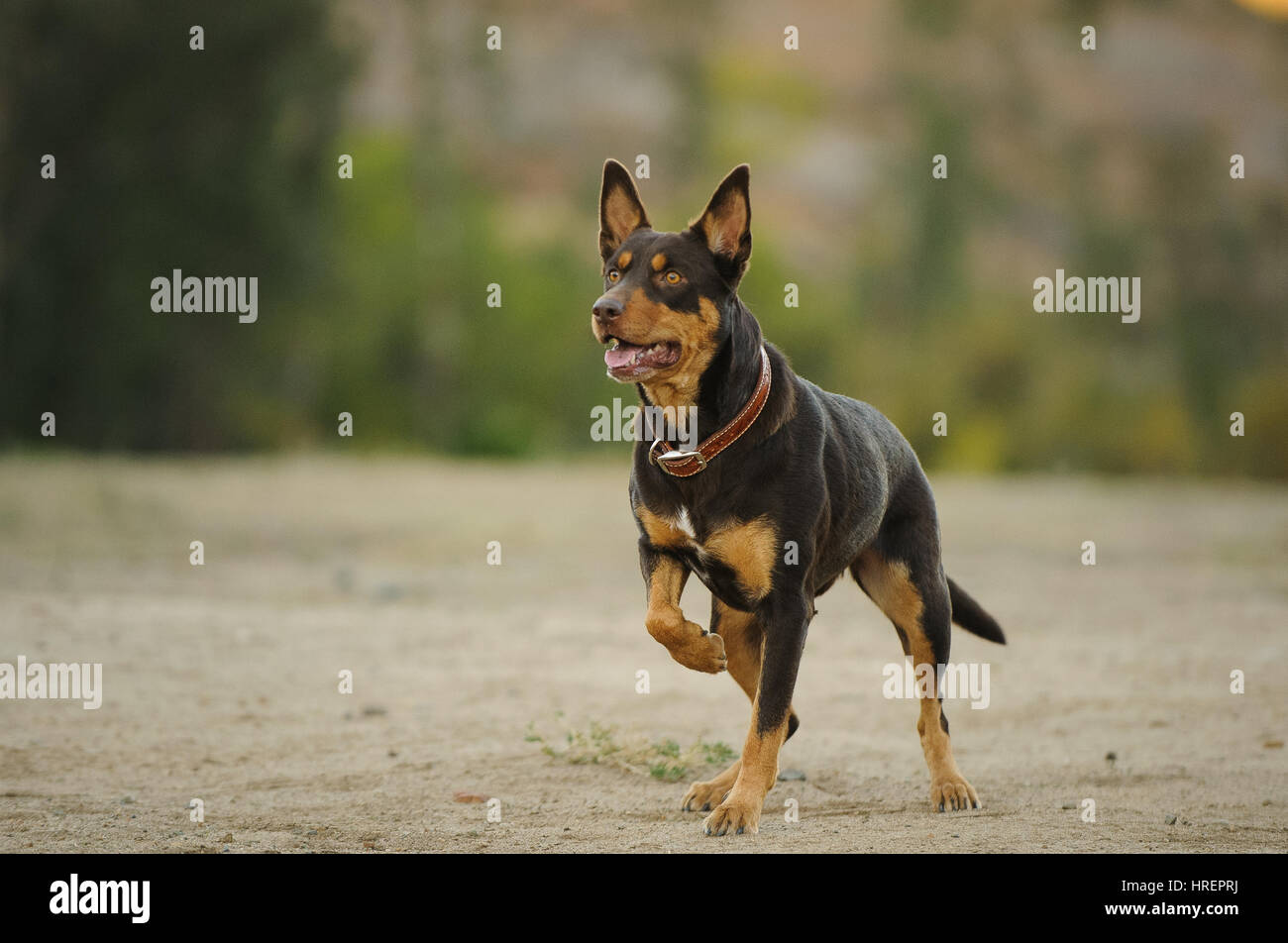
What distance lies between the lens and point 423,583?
14781 mm

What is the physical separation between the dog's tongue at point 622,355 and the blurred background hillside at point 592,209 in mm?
19527


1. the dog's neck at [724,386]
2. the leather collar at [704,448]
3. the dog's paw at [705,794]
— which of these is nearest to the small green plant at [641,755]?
the dog's paw at [705,794]

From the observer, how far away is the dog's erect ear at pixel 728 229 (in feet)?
19.9

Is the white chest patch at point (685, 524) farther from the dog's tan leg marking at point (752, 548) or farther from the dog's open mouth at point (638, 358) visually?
the dog's open mouth at point (638, 358)

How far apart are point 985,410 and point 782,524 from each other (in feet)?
77.6

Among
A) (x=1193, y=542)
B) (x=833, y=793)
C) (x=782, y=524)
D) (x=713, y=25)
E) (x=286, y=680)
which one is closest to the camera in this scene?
(x=782, y=524)

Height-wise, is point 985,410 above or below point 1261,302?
below

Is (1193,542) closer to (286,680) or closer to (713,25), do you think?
(286,680)

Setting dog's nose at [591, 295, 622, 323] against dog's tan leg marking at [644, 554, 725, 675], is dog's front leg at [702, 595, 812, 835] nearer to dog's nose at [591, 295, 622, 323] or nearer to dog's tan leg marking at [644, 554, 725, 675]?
dog's tan leg marking at [644, 554, 725, 675]

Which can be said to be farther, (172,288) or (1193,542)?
(172,288)

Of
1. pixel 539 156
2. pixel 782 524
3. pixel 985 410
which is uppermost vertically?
pixel 539 156

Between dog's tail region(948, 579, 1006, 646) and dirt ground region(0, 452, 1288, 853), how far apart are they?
0.79 metres

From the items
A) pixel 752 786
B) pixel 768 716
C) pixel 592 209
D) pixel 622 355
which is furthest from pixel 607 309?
pixel 592 209

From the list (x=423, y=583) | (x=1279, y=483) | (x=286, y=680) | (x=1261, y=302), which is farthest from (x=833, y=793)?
(x=1261, y=302)
